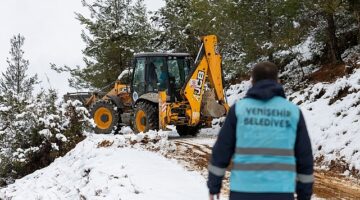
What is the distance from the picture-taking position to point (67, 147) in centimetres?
1714

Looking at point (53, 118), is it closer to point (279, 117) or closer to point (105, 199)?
point (105, 199)

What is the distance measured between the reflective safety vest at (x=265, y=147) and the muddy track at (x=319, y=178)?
4737mm

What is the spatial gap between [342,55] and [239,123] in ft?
55.0

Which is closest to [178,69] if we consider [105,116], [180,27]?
[105,116]

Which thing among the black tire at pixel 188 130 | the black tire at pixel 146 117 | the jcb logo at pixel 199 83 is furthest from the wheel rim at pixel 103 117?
the jcb logo at pixel 199 83

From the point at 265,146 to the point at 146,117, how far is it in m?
13.5

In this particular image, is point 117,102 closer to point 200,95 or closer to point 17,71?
point 200,95

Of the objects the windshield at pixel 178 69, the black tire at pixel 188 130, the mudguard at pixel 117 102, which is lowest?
the black tire at pixel 188 130

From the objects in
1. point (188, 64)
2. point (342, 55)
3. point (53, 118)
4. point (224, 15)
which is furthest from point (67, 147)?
point (342, 55)

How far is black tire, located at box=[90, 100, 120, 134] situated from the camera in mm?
20500

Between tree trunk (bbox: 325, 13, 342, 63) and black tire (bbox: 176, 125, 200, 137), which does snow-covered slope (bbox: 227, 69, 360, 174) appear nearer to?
tree trunk (bbox: 325, 13, 342, 63)

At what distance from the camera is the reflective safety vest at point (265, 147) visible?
4160 millimetres

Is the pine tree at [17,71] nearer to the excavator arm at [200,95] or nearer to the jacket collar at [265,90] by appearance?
the excavator arm at [200,95]

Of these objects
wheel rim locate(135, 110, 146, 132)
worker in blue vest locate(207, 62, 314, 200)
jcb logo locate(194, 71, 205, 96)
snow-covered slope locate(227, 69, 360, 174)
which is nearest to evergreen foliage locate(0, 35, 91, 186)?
wheel rim locate(135, 110, 146, 132)
